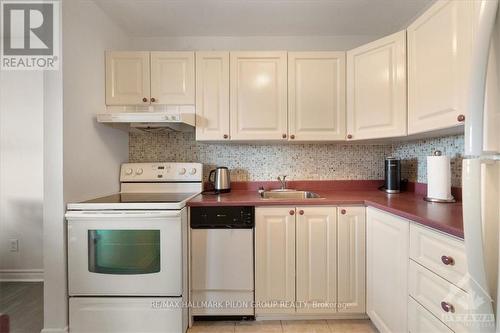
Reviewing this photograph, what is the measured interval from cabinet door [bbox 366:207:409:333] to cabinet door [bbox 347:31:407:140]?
23.9 inches

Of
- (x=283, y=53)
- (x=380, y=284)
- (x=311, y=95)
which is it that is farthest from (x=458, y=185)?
(x=283, y=53)

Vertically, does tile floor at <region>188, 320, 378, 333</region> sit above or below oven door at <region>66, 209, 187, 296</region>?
below

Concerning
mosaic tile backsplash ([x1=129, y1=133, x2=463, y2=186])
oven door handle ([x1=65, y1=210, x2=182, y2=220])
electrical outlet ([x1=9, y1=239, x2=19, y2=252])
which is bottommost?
electrical outlet ([x1=9, y1=239, x2=19, y2=252])

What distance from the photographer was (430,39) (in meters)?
1.35

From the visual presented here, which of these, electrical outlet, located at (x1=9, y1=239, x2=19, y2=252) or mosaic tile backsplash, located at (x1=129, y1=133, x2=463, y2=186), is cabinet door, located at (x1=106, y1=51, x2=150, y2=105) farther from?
electrical outlet, located at (x1=9, y1=239, x2=19, y2=252)

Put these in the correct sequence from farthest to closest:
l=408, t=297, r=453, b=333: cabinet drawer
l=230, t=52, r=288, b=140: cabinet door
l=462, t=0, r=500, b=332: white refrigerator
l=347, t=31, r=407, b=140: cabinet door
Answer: l=230, t=52, r=288, b=140: cabinet door, l=347, t=31, r=407, b=140: cabinet door, l=408, t=297, r=453, b=333: cabinet drawer, l=462, t=0, r=500, b=332: white refrigerator

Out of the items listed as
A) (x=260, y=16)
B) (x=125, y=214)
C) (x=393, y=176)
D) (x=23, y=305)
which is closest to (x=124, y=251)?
(x=125, y=214)

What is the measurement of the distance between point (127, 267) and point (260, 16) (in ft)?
6.61

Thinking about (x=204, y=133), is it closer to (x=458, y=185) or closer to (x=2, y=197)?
(x=458, y=185)

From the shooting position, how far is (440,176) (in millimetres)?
1479

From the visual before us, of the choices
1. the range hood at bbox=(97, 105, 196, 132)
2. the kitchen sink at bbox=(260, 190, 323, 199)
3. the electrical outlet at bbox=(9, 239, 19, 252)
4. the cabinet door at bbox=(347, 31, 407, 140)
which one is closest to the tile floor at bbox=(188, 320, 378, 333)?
the kitchen sink at bbox=(260, 190, 323, 199)

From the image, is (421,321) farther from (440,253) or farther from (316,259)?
(316,259)

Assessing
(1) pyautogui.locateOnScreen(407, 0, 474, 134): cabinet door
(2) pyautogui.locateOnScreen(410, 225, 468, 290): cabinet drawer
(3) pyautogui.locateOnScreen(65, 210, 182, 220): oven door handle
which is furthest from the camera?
(3) pyautogui.locateOnScreen(65, 210, 182, 220): oven door handle

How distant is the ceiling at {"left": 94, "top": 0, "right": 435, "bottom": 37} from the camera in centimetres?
174
